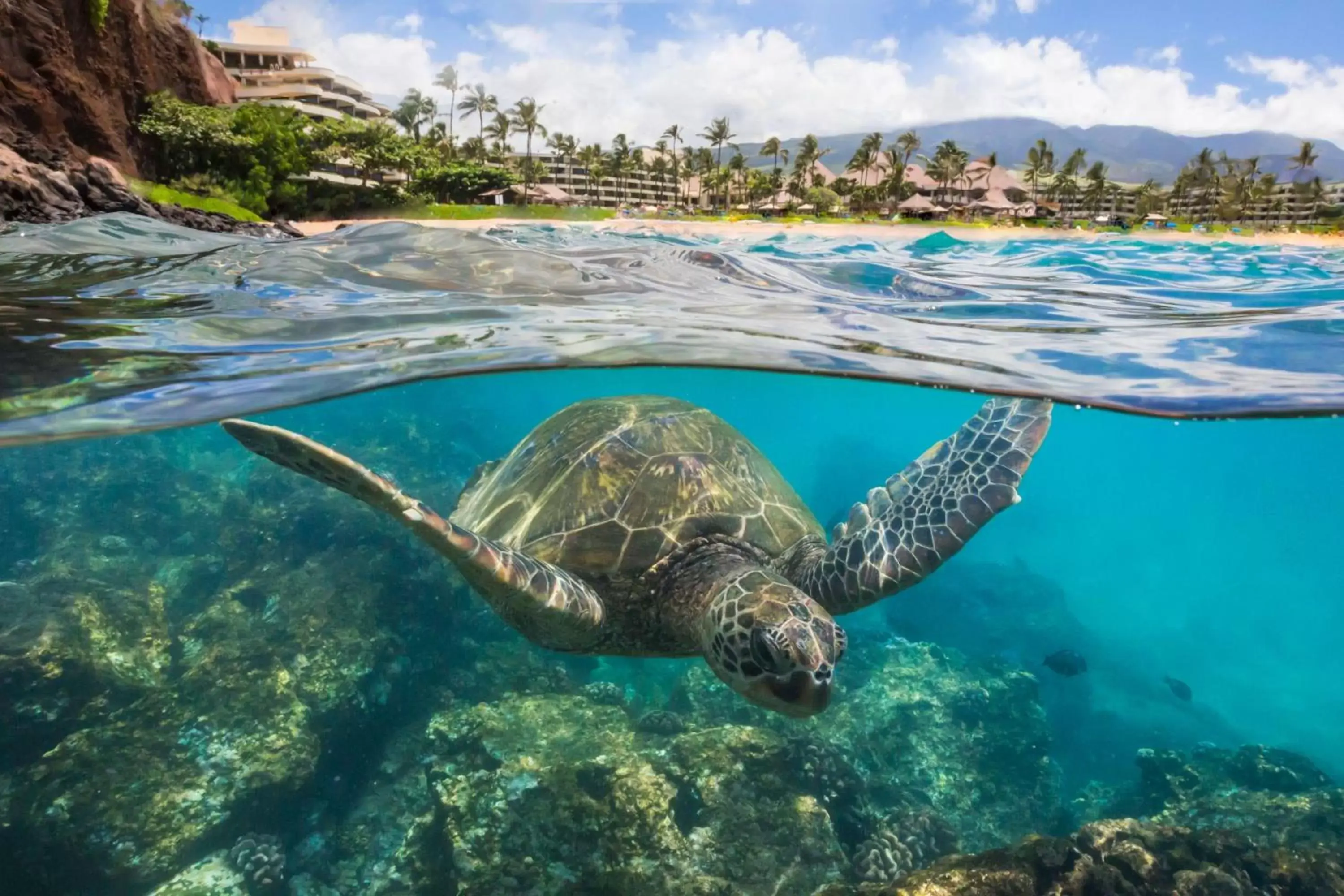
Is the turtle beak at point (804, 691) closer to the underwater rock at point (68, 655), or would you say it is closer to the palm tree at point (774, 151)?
the underwater rock at point (68, 655)

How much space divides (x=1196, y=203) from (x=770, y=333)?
2079 inches

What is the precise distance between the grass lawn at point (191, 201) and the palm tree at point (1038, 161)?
46610 mm

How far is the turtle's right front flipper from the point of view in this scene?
382 centimetres

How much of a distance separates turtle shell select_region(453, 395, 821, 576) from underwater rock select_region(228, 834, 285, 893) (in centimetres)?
371

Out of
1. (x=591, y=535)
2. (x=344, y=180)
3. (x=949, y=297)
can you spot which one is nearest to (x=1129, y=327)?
(x=949, y=297)

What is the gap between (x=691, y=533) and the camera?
5496 mm

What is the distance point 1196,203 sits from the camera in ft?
154

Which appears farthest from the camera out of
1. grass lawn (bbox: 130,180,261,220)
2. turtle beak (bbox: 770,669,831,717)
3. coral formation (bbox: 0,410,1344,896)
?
grass lawn (bbox: 130,180,261,220)

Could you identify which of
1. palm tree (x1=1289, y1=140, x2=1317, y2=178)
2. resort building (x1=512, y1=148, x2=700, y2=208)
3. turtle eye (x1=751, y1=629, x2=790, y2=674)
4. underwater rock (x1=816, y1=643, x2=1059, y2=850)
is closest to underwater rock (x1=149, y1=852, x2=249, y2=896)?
turtle eye (x1=751, y1=629, x2=790, y2=674)

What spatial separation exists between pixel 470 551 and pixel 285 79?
256 feet

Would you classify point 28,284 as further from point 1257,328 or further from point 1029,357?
point 1257,328

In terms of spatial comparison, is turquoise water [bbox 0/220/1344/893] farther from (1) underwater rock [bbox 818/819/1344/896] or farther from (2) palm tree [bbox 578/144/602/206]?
(2) palm tree [bbox 578/144/602/206]

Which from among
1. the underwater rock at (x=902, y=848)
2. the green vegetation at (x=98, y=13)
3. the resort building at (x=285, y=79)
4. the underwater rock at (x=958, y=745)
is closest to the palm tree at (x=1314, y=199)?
the underwater rock at (x=958, y=745)

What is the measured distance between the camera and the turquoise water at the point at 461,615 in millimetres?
6770
